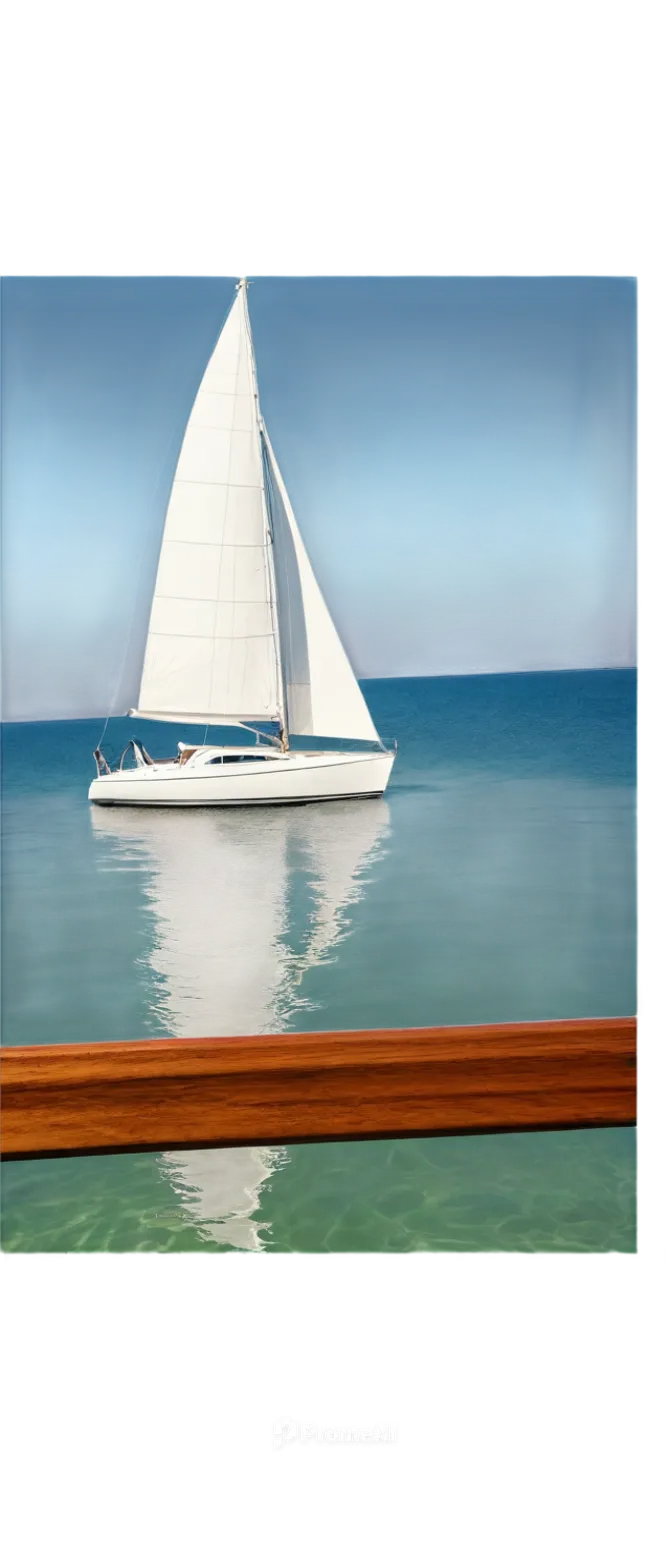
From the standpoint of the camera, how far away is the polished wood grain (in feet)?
2.59

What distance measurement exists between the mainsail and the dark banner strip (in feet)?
6.51

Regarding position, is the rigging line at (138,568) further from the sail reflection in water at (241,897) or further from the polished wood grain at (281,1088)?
the polished wood grain at (281,1088)

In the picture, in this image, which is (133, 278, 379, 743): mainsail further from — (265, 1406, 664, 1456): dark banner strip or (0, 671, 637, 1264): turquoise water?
(265, 1406, 664, 1456): dark banner strip

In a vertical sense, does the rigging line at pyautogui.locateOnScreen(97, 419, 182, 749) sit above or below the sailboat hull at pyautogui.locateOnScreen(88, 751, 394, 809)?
above

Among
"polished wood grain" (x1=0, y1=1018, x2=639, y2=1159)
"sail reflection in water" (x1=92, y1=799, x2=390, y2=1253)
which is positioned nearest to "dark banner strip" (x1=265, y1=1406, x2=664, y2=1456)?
"polished wood grain" (x1=0, y1=1018, x2=639, y2=1159)

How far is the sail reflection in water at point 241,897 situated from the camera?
4.41 metres

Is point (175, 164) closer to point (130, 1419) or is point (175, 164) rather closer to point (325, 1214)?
point (130, 1419)

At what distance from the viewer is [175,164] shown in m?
1.03

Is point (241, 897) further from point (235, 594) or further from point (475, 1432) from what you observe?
point (475, 1432)

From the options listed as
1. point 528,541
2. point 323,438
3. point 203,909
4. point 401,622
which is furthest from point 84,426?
point 203,909

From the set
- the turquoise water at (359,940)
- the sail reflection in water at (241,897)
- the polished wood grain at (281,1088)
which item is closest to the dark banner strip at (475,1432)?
the polished wood grain at (281,1088)

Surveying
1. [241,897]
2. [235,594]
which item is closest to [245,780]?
[241,897]

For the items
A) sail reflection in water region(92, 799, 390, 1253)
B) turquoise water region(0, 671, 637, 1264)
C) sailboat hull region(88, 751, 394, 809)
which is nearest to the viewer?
turquoise water region(0, 671, 637, 1264)

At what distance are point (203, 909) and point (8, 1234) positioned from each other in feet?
11.9
